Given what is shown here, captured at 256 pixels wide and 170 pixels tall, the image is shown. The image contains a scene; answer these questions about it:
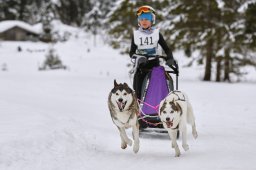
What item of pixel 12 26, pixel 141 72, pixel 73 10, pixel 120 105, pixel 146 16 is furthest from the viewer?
pixel 73 10

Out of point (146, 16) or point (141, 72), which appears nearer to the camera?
point (146, 16)

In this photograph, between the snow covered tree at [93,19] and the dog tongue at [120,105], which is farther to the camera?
the snow covered tree at [93,19]

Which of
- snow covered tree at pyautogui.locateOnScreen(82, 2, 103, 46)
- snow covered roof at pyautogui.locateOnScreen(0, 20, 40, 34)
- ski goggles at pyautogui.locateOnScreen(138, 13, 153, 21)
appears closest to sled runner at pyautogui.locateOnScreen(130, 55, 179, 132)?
ski goggles at pyautogui.locateOnScreen(138, 13, 153, 21)

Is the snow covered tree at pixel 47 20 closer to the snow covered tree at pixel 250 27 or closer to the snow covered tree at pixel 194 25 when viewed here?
the snow covered tree at pixel 194 25

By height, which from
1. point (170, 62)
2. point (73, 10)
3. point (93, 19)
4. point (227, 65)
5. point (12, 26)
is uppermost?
point (73, 10)

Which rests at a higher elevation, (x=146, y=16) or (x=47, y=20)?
(x=47, y=20)

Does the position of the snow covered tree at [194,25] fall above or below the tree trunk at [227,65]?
above

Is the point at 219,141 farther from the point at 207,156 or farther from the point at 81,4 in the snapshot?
the point at 81,4

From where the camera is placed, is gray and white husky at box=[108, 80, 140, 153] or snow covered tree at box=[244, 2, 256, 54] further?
snow covered tree at box=[244, 2, 256, 54]

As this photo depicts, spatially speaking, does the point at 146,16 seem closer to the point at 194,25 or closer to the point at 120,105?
the point at 120,105

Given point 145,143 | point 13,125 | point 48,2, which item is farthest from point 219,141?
point 48,2

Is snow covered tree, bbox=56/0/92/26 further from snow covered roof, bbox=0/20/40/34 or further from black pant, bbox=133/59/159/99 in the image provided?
black pant, bbox=133/59/159/99

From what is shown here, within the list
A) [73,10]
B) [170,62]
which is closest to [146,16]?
[170,62]

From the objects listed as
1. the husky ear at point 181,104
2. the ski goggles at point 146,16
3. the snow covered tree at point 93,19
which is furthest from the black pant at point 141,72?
the snow covered tree at point 93,19
